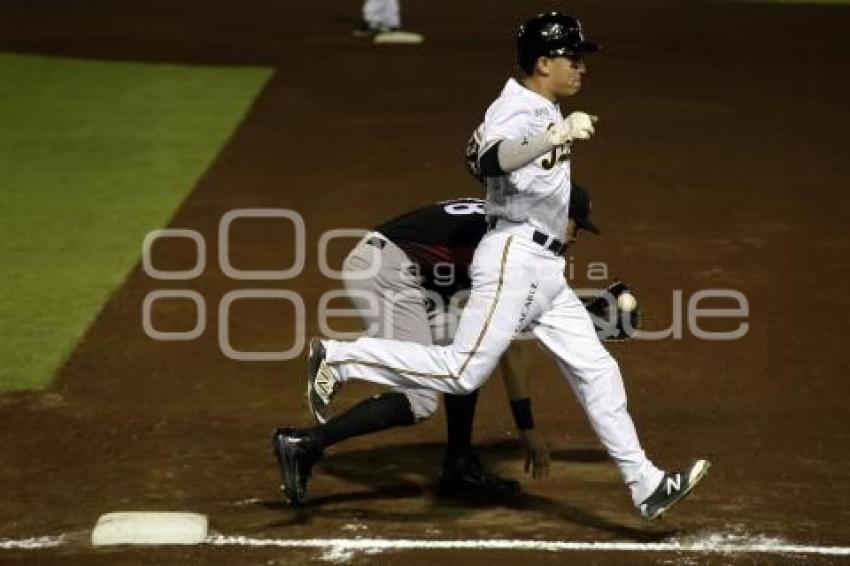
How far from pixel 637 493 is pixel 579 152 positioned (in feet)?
24.7

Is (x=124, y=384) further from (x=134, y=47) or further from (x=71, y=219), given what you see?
(x=134, y=47)

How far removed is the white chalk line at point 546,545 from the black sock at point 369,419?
49 centimetres

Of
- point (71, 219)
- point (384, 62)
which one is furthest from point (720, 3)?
point (71, 219)

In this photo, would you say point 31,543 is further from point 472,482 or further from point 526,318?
point 526,318

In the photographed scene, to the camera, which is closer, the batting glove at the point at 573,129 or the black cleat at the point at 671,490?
the batting glove at the point at 573,129

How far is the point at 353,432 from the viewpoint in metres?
6.92

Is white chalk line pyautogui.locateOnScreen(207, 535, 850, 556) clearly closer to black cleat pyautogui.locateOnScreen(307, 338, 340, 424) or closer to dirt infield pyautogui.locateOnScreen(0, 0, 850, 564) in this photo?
dirt infield pyautogui.locateOnScreen(0, 0, 850, 564)

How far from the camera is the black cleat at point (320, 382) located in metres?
6.84

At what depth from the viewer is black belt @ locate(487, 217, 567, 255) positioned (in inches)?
261

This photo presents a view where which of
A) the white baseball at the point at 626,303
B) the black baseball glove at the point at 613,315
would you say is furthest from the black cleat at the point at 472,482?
the white baseball at the point at 626,303

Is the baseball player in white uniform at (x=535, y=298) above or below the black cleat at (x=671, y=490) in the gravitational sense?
above

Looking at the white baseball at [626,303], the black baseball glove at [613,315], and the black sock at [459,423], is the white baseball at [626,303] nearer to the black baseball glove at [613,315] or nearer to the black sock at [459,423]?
the black baseball glove at [613,315]

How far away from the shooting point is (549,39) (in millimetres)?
6508

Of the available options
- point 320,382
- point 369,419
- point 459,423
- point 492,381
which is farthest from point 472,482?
point 492,381
